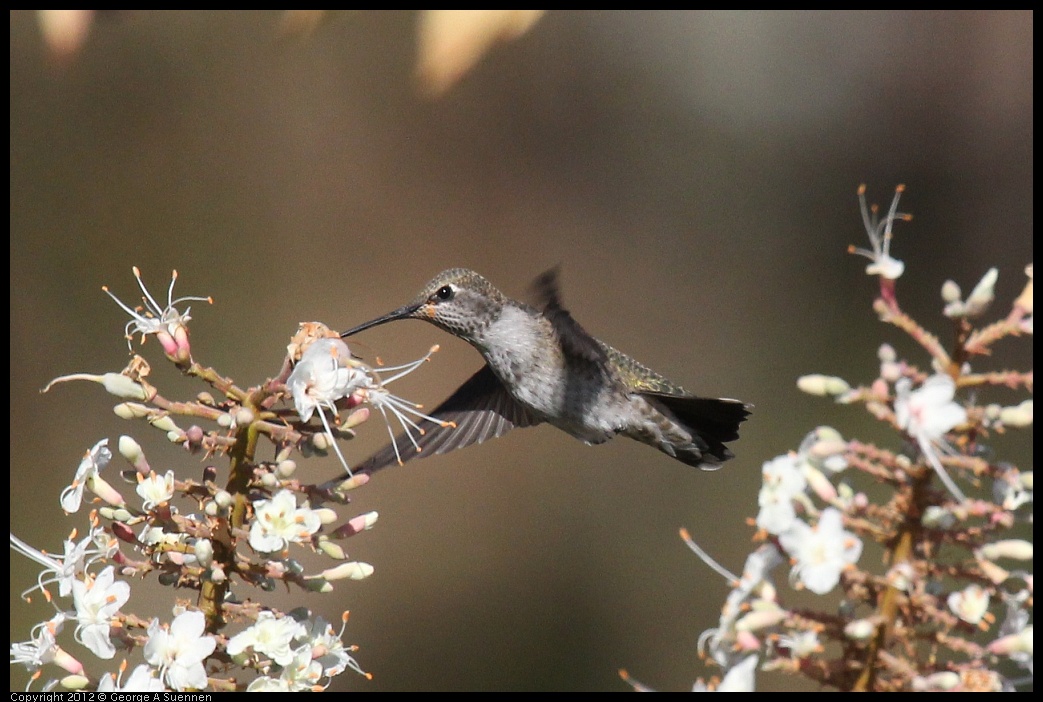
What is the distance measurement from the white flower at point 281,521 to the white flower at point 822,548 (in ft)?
1.80

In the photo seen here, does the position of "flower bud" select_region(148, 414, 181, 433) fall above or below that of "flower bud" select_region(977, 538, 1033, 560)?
above

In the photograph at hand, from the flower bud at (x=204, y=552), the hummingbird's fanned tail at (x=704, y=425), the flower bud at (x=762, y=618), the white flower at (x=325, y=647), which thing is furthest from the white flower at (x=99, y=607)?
the hummingbird's fanned tail at (x=704, y=425)

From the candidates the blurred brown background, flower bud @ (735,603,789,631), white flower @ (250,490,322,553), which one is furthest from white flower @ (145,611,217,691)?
the blurred brown background

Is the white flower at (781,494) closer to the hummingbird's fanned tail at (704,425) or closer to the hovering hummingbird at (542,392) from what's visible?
the hovering hummingbird at (542,392)

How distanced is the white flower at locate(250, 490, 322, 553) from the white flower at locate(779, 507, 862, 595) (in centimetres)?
55

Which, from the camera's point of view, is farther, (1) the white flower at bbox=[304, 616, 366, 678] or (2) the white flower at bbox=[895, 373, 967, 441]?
(1) the white flower at bbox=[304, 616, 366, 678]

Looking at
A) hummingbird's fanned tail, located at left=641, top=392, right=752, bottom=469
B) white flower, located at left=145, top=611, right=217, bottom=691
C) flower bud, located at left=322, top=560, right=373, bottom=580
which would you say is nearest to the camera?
white flower, located at left=145, top=611, right=217, bottom=691

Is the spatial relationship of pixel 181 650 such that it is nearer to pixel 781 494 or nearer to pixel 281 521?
pixel 281 521

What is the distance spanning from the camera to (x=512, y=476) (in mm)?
4859

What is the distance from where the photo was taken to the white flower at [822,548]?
117 centimetres

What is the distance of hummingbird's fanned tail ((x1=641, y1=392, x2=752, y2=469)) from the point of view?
2.26m

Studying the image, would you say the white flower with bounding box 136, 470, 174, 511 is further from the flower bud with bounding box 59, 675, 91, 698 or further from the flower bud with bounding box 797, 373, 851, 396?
the flower bud with bounding box 797, 373, 851, 396
